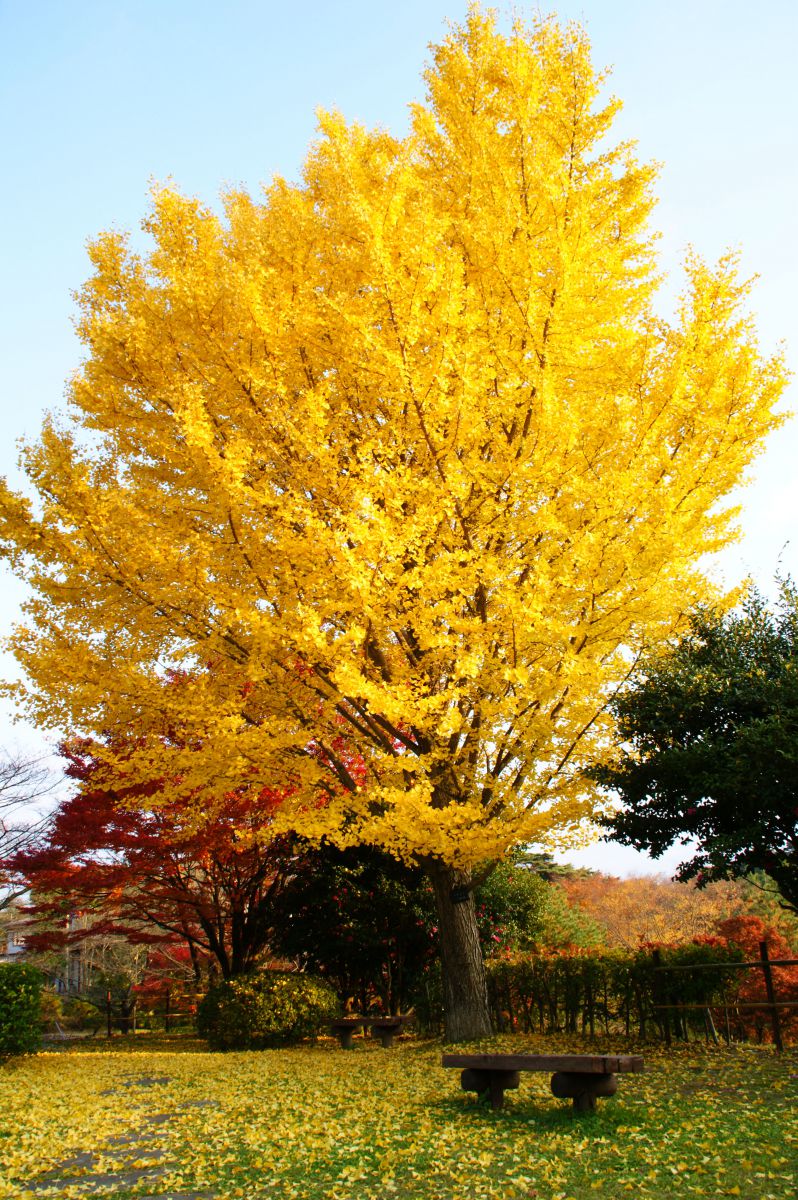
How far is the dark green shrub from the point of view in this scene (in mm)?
9820

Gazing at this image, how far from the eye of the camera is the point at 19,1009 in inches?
390

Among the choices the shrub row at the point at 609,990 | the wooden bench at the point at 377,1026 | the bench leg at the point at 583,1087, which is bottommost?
the wooden bench at the point at 377,1026

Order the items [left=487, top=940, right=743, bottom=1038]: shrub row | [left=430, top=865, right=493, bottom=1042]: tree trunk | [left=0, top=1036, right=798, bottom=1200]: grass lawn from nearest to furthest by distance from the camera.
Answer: [left=0, top=1036, right=798, bottom=1200]: grass lawn < [left=430, top=865, right=493, bottom=1042]: tree trunk < [left=487, top=940, right=743, bottom=1038]: shrub row

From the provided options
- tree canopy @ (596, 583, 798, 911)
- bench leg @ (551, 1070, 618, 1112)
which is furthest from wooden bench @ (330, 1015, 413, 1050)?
bench leg @ (551, 1070, 618, 1112)

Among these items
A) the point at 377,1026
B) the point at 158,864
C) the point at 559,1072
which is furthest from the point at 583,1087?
the point at 158,864

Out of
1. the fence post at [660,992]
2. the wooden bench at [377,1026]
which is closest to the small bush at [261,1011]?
the wooden bench at [377,1026]

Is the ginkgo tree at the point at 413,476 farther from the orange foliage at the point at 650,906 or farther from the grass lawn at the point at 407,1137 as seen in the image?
the orange foliage at the point at 650,906

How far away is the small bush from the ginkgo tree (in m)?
3.85

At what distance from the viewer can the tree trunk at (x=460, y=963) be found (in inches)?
316

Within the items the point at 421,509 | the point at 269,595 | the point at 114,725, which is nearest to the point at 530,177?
the point at 421,509

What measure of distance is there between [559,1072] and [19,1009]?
7.97 meters

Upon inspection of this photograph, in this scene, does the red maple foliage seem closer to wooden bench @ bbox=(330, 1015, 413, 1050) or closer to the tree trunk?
wooden bench @ bbox=(330, 1015, 413, 1050)

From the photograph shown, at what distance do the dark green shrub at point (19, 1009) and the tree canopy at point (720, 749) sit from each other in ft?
25.5

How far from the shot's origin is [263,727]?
6477mm
